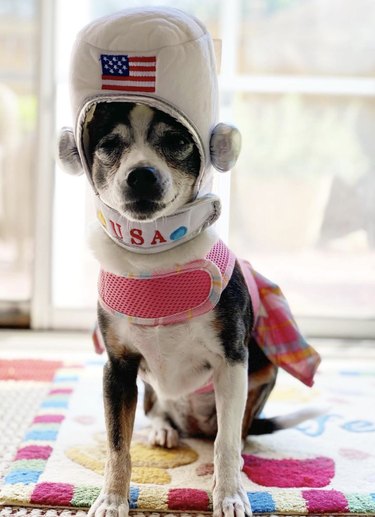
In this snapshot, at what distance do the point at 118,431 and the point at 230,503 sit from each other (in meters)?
0.23

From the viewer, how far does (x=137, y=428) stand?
1.65m

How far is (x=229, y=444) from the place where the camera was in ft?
4.09

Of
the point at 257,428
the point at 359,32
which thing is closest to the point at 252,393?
the point at 257,428

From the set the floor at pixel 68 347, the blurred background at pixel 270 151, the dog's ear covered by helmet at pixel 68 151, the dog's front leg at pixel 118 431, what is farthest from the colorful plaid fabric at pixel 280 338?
the blurred background at pixel 270 151

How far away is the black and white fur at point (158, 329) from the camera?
1.19 m

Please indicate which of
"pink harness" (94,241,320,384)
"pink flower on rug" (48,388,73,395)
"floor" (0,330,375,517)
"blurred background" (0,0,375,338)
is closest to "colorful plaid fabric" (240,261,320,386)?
"pink harness" (94,241,320,384)

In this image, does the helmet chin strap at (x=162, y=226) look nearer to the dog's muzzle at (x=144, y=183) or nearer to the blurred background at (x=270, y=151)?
the dog's muzzle at (x=144, y=183)

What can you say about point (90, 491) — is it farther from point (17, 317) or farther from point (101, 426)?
point (17, 317)

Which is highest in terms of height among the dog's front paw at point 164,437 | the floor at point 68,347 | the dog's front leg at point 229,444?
the dog's front leg at point 229,444

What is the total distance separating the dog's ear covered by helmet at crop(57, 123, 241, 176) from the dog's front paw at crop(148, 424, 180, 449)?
0.59m

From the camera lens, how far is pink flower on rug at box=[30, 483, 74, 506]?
1245 mm

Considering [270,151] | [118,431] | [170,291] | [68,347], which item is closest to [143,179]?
[170,291]

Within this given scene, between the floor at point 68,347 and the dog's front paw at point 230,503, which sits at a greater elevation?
the dog's front paw at point 230,503

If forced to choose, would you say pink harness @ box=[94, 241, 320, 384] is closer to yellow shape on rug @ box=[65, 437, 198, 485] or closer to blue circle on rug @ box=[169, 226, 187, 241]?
blue circle on rug @ box=[169, 226, 187, 241]
